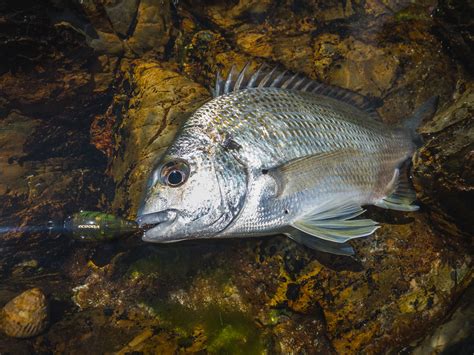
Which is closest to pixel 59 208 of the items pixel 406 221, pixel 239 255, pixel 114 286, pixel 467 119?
pixel 114 286

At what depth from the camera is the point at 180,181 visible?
2.34 metres

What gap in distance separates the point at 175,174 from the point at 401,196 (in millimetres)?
1933

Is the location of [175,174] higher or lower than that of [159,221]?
higher

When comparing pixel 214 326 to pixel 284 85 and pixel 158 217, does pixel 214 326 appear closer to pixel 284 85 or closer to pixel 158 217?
pixel 158 217

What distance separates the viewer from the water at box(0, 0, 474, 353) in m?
2.75

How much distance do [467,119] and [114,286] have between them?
11.4ft

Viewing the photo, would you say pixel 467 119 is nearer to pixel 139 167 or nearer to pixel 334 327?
pixel 334 327

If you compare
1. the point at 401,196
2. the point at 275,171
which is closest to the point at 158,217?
the point at 275,171

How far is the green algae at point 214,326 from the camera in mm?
2854

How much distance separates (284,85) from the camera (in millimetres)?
3006

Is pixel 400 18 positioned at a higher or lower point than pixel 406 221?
higher

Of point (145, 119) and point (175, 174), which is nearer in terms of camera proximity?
point (175, 174)

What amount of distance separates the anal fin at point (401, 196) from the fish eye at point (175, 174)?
1666 millimetres

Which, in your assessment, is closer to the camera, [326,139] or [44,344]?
[326,139]
